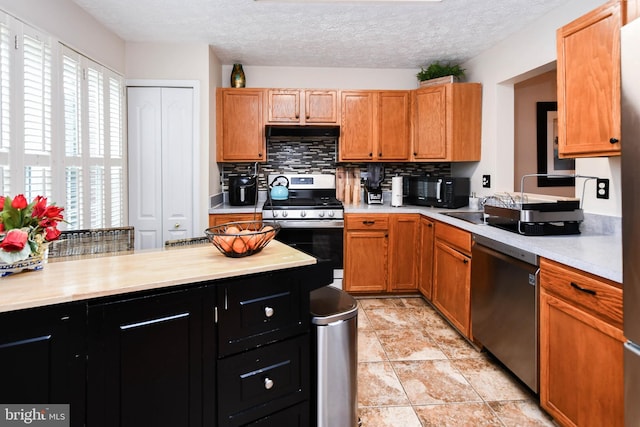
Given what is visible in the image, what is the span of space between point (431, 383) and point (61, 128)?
113 inches

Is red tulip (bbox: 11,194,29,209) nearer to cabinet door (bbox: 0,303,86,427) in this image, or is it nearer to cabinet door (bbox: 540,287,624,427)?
cabinet door (bbox: 0,303,86,427)

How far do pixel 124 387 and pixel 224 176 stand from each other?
3.26 m

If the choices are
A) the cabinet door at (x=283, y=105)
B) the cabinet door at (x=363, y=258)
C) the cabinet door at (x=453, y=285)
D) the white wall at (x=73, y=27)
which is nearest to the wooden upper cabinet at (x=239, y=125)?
the cabinet door at (x=283, y=105)

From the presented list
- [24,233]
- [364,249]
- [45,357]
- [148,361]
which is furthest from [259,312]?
[364,249]

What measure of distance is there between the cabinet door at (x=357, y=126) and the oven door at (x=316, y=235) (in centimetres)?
83

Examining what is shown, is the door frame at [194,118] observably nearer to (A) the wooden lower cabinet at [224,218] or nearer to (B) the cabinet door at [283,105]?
(A) the wooden lower cabinet at [224,218]

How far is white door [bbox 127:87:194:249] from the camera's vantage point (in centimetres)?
352

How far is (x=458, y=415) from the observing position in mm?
2010

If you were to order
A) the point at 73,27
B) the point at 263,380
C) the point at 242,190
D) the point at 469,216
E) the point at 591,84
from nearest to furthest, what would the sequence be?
the point at 263,380, the point at 591,84, the point at 73,27, the point at 469,216, the point at 242,190

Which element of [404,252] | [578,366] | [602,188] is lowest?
[578,366]

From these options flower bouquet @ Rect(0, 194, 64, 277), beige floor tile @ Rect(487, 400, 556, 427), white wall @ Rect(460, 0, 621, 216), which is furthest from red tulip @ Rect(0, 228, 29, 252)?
white wall @ Rect(460, 0, 621, 216)

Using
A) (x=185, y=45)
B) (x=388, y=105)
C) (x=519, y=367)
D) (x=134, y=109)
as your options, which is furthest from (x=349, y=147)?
(x=519, y=367)

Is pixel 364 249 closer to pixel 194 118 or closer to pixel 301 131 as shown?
pixel 301 131

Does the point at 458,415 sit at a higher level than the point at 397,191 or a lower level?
lower
